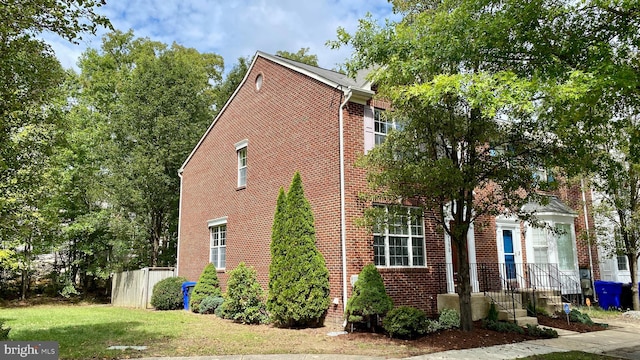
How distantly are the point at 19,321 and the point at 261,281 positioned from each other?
283 inches

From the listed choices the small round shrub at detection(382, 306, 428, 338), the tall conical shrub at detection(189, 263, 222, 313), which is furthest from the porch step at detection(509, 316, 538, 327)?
the tall conical shrub at detection(189, 263, 222, 313)

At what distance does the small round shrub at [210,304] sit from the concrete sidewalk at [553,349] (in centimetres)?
731

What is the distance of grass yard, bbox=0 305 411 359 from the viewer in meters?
8.52

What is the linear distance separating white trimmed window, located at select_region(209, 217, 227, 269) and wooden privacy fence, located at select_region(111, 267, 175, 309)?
325 centimetres

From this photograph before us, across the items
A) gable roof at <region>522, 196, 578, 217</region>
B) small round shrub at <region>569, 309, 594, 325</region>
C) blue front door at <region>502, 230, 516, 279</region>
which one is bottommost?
small round shrub at <region>569, 309, 594, 325</region>

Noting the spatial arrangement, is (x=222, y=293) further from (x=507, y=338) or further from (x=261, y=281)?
(x=507, y=338)

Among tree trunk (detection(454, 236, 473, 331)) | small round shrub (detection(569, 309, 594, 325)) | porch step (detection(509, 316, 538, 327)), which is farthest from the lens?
small round shrub (detection(569, 309, 594, 325))

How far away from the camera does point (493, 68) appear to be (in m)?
8.72

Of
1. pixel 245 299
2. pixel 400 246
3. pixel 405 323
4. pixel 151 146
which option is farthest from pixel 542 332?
pixel 151 146

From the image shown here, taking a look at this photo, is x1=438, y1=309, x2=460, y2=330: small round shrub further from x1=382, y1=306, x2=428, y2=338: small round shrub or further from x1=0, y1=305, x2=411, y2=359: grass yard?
x1=0, y1=305, x2=411, y2=359: grass yard

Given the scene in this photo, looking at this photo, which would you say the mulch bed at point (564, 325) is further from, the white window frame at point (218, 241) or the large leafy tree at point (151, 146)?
the large leafy tree at point (151, 146)

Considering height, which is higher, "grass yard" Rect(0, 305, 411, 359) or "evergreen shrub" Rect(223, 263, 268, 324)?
"evergreen shrub" Rect(223, 263, 268, 324)

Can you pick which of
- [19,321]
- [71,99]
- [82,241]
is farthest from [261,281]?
[71,99]

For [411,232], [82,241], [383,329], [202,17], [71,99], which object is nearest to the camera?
[383,329]
